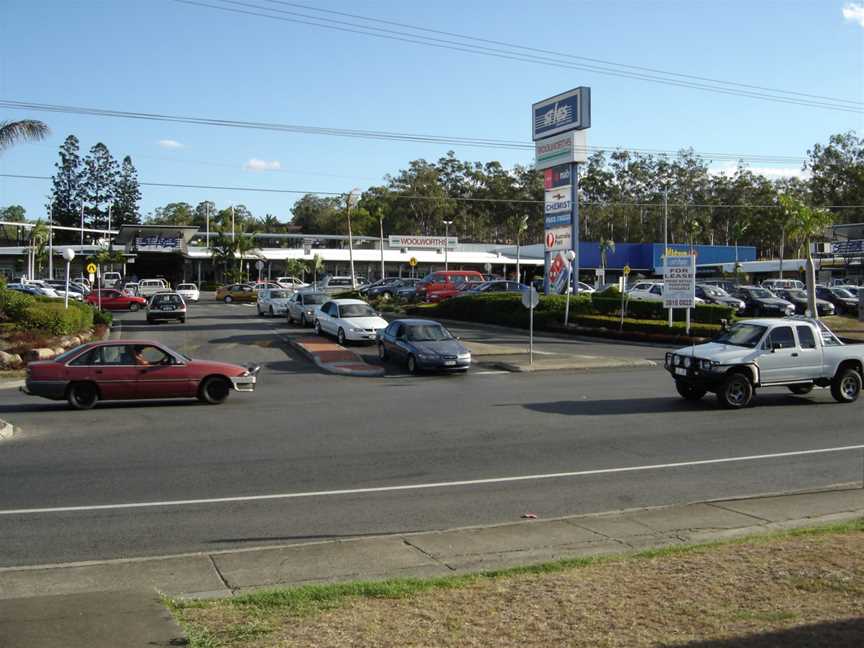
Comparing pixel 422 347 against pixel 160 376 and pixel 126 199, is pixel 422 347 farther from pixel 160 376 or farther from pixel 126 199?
pixel 126 199

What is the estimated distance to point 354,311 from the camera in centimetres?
3291

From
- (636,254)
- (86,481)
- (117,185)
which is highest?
(117,185)

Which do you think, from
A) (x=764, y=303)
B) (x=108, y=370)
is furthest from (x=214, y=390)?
(x=764, y=303)

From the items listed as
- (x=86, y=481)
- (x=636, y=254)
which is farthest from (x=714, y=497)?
(x=636, y=254)

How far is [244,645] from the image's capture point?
18.4 ft

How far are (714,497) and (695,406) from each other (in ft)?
26.6

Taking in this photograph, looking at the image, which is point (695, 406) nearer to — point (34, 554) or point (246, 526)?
point (246, 526)

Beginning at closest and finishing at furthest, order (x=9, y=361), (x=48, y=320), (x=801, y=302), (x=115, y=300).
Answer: (x=9, y=361), (x=48, y=320), (x=801, y=302), (x=115, y=300)

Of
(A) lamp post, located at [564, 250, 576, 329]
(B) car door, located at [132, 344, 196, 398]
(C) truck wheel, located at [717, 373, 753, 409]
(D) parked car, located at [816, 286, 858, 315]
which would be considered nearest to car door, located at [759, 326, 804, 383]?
(C) truck wheel, located at [717, 373, 753, 409]

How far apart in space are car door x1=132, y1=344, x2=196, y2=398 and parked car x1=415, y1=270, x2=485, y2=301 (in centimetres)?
3391

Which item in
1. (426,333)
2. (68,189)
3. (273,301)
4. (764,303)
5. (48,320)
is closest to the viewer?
(426,333)

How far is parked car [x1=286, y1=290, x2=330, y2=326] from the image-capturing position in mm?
38844

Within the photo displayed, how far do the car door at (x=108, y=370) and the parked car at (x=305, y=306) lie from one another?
19.6m

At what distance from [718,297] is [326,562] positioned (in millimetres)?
43555
